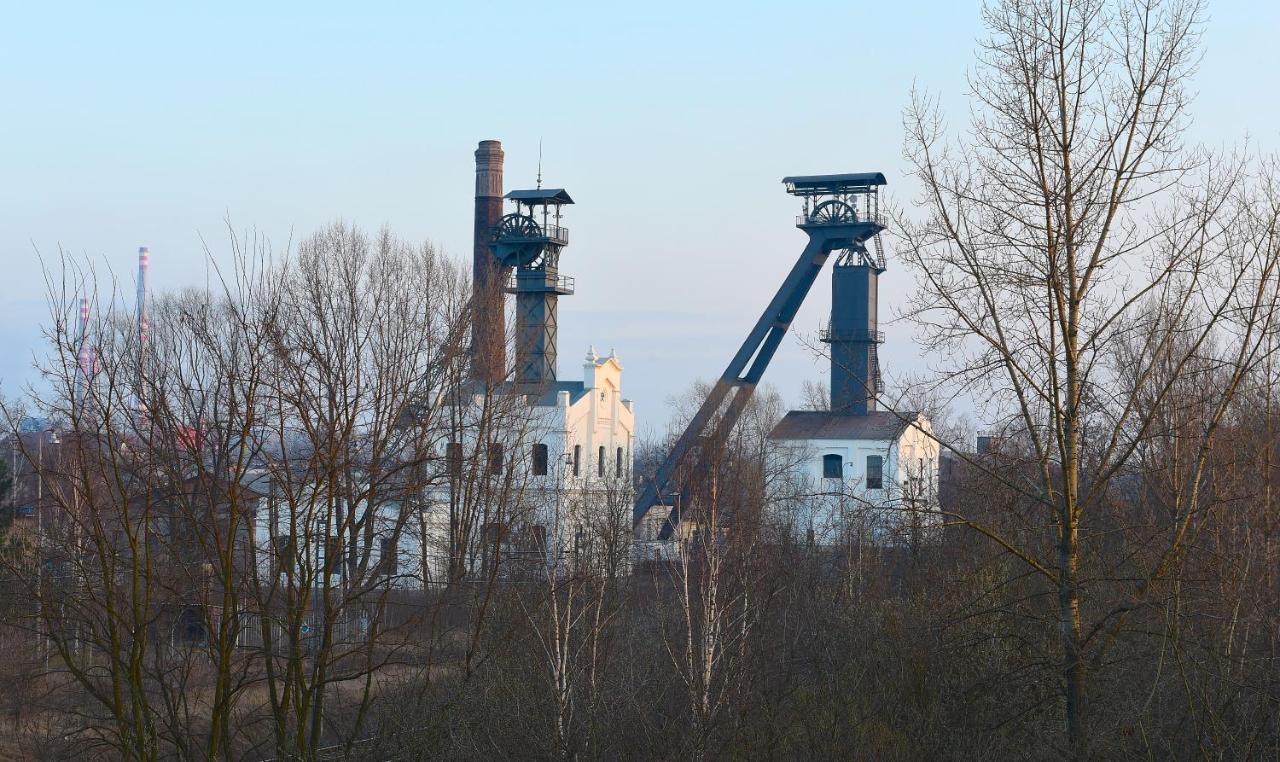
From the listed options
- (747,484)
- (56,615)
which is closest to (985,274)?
(56,615)

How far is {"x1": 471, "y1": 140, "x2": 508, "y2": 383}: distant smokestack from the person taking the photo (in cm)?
2772

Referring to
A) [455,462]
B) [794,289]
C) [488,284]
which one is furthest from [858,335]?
[455,462]

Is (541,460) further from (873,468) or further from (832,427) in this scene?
(873,468)

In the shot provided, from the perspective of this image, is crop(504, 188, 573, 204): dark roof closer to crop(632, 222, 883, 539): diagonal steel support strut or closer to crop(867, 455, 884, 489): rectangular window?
crop(632, 222, 883, 539): diagonal steel support strut

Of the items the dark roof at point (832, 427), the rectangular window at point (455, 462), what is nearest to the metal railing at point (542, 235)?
the dark roof at point (832, 427)

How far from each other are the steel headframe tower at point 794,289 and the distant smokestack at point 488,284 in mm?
8074

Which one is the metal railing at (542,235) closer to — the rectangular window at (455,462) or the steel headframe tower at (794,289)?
the steel headframe tower at (794,289)

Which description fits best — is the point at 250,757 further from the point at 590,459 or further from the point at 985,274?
the point at 590,459

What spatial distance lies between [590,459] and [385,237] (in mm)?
13282

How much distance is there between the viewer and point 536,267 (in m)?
40.3

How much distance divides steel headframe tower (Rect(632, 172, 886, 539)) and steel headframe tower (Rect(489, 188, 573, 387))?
523cm

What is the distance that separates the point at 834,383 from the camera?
42344 millimetres

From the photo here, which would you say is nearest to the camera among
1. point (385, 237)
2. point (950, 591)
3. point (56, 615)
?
point (56, 615)

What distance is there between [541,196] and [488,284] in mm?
11257
